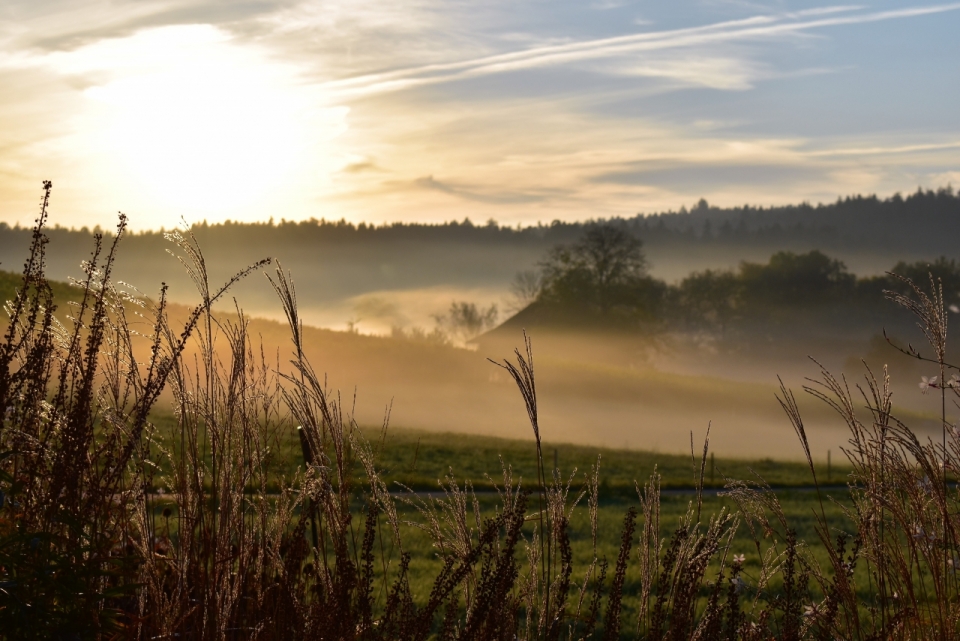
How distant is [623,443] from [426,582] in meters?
28.4

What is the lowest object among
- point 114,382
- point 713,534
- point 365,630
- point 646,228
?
point 365,630

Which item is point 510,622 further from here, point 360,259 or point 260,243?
point 360,259

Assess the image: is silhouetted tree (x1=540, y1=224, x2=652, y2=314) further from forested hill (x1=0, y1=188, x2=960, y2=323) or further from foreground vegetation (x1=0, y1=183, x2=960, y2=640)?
forested hill (x1=0, y1=188, x2=960, y2=323)

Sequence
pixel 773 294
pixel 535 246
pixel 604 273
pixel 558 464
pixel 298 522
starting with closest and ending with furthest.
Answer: pixel 298 522
pixel 558 464
pixel 604 273
pixel 773 294
pixel 535 246

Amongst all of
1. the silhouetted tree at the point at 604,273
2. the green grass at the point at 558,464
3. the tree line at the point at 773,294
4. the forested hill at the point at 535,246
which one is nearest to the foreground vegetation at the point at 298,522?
the green grass at the point at 558,464

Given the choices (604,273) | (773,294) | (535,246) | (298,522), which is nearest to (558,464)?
(298,522)

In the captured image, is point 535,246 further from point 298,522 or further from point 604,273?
point 298,522

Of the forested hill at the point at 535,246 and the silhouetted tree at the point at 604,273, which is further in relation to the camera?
the forested hill at the point at 535,246

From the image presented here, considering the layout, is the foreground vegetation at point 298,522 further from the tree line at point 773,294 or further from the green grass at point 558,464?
the tree line at point 773,294

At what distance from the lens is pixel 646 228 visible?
7229 inches

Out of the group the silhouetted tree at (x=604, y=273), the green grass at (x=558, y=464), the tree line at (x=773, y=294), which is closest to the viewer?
the green grass at (x=558, y=464)

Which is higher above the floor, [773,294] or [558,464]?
[773,294]

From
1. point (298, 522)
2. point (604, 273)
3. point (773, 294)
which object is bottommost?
point (298, 522)

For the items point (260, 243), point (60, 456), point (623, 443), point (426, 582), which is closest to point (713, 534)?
point (60, 456)
